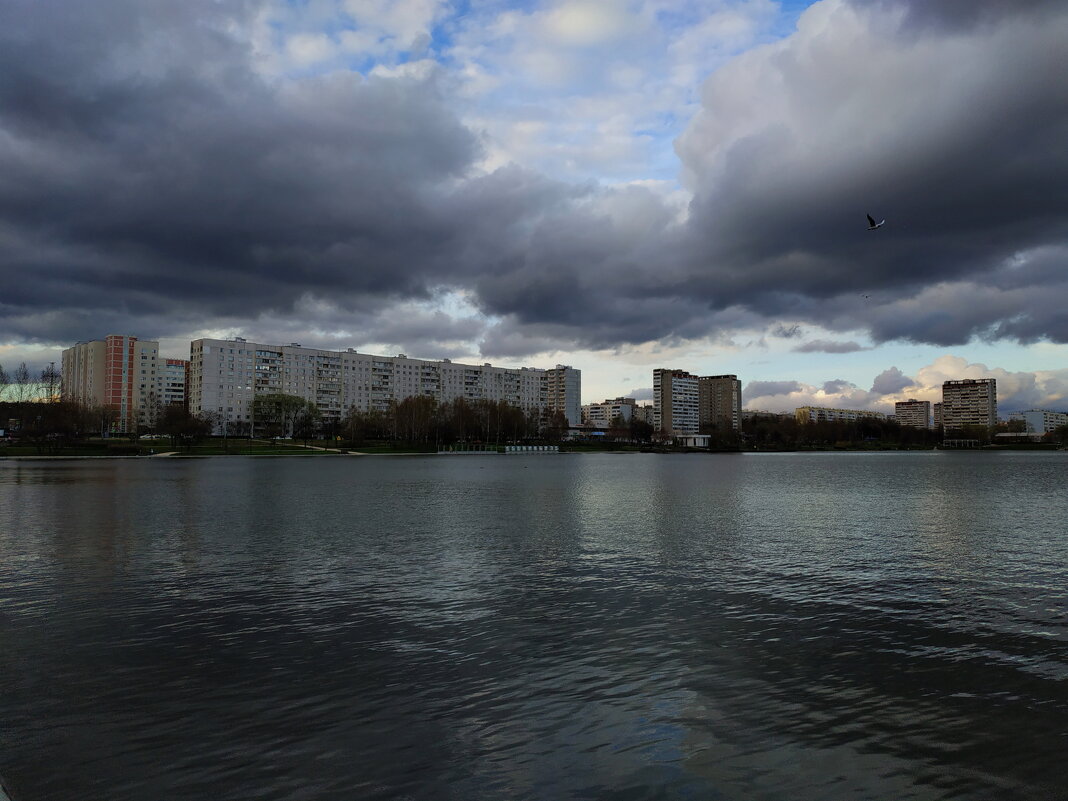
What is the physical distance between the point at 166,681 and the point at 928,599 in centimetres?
1648

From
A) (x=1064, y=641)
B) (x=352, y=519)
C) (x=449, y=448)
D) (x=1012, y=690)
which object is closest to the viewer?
(x=1012, y=690)

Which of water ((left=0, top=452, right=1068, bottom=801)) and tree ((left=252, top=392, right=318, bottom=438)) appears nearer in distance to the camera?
water ((left=0, top=452, right=1068, bottom=801))

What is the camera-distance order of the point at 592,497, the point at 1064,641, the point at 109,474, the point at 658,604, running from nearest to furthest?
the point at 1064,641, the point at 658,604, the point at 592,497, the point at 109,474

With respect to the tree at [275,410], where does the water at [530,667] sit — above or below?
below

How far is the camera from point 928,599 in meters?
17.2

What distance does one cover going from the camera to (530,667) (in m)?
11.9

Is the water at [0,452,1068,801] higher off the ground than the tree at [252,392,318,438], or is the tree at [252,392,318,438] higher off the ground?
the tree at [252,392,318,438]

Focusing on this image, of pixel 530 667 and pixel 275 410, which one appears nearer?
pixel 530 667

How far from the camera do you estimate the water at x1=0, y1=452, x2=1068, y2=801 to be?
8.20 m

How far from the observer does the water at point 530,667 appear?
820 centimetres

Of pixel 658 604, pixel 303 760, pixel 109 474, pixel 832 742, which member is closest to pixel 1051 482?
pixel 658 604

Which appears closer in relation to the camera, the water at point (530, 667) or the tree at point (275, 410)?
the water at point (530, 667)

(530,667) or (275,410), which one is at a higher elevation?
(275,410)

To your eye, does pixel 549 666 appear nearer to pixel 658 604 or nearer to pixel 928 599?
pixel 658 604
